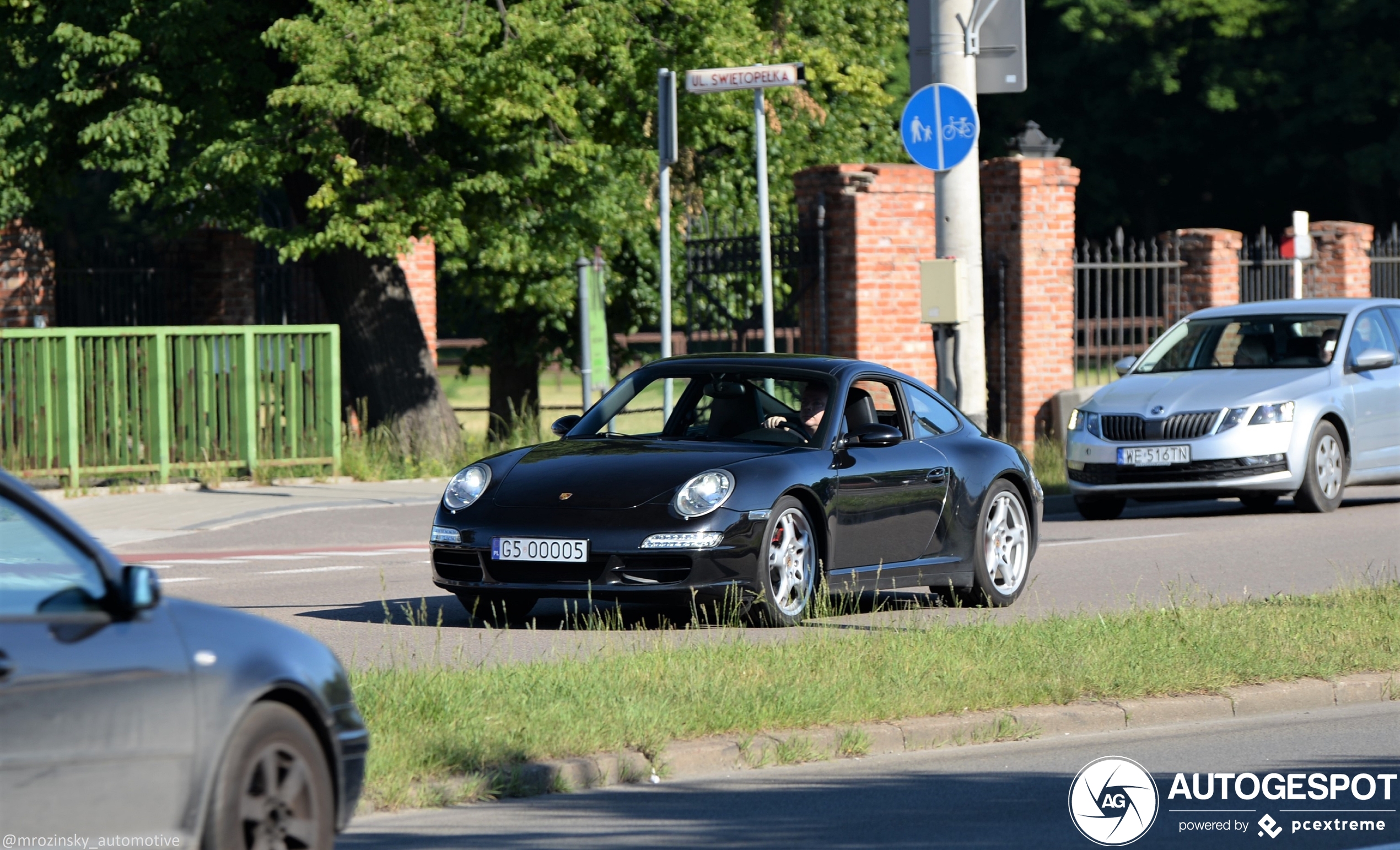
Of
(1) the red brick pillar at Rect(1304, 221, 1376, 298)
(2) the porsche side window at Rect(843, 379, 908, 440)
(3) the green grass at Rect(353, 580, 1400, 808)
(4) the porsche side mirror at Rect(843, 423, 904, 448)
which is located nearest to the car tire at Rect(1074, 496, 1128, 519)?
(2) the porsche side window at Rect(843, 379, 908, 440)

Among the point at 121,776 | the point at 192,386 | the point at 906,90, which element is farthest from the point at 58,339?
the point at 906,90

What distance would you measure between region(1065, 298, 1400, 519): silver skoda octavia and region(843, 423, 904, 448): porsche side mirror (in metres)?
6.28

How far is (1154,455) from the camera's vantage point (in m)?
16.5

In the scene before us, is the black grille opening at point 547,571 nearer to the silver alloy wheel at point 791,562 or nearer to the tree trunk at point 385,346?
the silver alloy wheel at point 791,562

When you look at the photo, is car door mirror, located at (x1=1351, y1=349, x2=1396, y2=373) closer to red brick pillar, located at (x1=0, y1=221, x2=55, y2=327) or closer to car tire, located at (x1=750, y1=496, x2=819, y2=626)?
car tire, located at (x1=750, y1=496, x2=819, y2=626)

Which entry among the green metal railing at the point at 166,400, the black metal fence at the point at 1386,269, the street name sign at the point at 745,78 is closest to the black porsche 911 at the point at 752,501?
the street name sign at the point at 745,78

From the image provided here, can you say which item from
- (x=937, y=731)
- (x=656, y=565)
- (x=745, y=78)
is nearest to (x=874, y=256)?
(x=745, y=78)

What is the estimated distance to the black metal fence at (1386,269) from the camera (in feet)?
101

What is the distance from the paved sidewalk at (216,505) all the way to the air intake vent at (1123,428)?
5.73 metres

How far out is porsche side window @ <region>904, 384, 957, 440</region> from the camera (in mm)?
11492

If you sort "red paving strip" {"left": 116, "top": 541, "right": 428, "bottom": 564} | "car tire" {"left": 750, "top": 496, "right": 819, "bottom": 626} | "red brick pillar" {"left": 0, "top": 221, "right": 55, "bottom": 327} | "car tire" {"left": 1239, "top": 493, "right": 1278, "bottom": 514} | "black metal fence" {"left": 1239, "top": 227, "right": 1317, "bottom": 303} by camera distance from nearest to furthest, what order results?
"car tire" {"left": 750, "top": 496, "right": 819, "bottom": 626}
"red paving strip" {"left": 116, "top": 541, "right": 428, "bottom": 564}
"car tire" {"left": 1239, "top": 493, "right": 1278, "bottom": 514}
"red brick pillar" {"left": 0, "top": 221, "right": 55, "bottom": 327}
"black metal fence" {"left": 1239, "top": 227, "right": 1317, "bottom": 303}

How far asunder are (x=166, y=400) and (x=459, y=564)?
9.30 meters

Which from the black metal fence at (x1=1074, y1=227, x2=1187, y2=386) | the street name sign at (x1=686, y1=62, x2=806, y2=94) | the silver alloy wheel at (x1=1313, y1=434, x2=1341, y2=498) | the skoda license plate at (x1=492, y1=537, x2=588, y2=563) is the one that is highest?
the street name sign at (x1=686, y1=62, x2=806, y2=94)

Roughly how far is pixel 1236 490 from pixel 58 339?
33.1 ft
